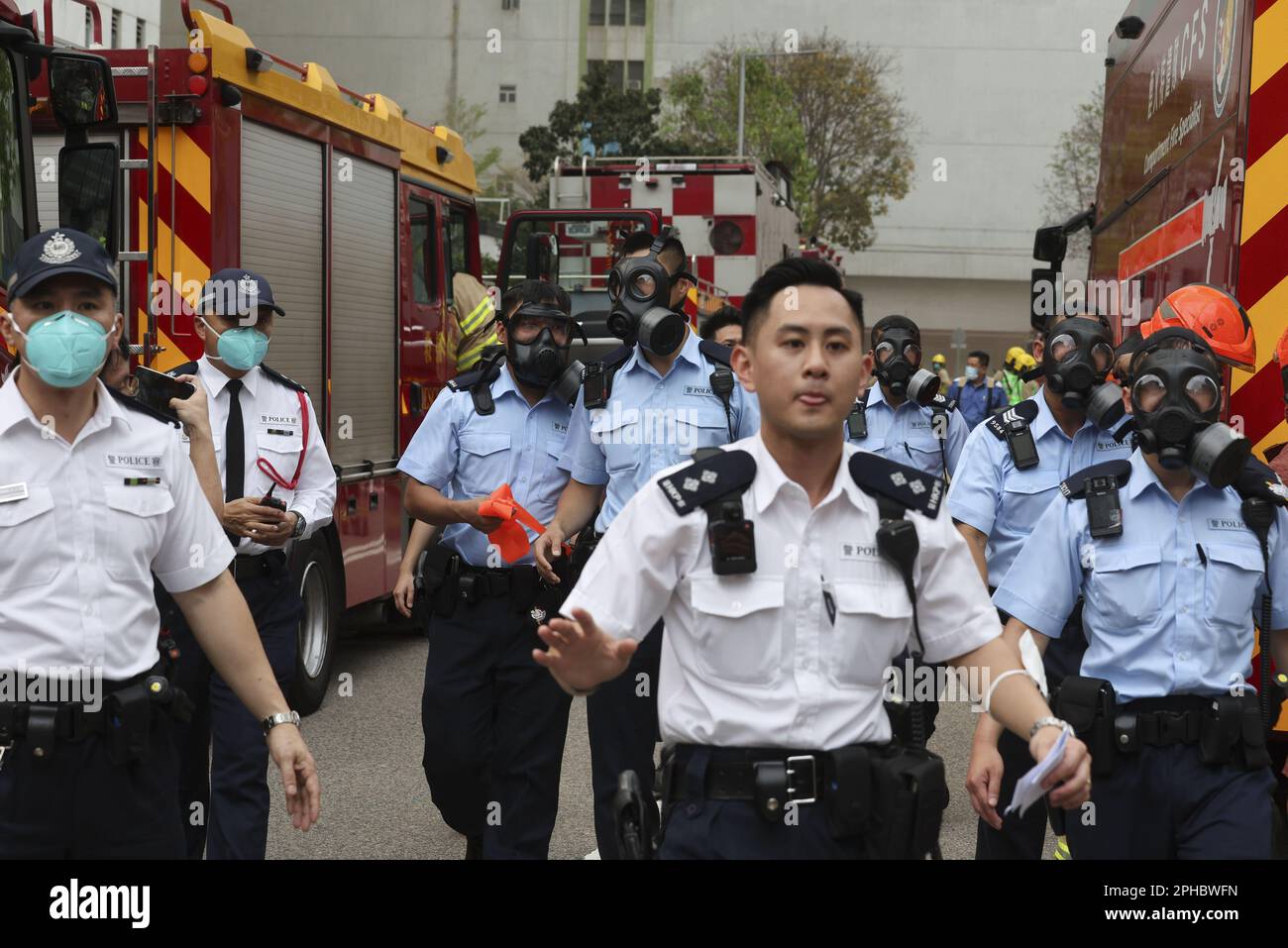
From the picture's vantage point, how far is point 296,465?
5.82 meters

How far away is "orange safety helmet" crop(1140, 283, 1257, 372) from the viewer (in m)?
5.09

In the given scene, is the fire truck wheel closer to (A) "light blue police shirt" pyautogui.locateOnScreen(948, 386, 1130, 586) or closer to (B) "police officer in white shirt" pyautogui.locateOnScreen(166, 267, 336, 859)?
(B) "police officer in white shirt" pyautogui.locateOnScreen(166, 267, 336, 859)

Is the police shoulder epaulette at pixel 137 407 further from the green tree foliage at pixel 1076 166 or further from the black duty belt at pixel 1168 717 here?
the green tree foliage at pixel 1076 166

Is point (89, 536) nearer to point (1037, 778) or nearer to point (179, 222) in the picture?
point (1037, 778)

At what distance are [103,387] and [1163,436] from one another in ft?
8.21

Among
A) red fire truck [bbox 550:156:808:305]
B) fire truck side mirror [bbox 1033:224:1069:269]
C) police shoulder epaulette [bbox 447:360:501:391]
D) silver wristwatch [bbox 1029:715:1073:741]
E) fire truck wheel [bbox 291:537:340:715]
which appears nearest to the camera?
silver wristwatch [bbox 1029:715:1073:741]

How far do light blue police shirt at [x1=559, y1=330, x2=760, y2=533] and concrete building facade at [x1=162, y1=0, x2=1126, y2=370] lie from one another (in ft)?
165

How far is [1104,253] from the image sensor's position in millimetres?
9453

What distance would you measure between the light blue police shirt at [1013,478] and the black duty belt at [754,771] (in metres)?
2.54

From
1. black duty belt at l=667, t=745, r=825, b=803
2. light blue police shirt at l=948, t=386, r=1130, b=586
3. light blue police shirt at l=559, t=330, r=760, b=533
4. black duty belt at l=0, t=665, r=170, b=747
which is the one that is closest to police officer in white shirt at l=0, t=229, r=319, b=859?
black duty belt at l=0, t=665, r=170, b=747

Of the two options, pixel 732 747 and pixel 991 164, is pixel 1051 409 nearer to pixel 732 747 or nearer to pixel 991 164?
pixel 732 747

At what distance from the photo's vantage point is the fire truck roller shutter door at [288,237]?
25.5 ft

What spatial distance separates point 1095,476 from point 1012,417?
4.78 ft

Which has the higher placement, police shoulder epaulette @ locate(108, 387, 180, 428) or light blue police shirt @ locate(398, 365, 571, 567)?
police shoulder epaulette @ locate(108, 387, 180, 428)
